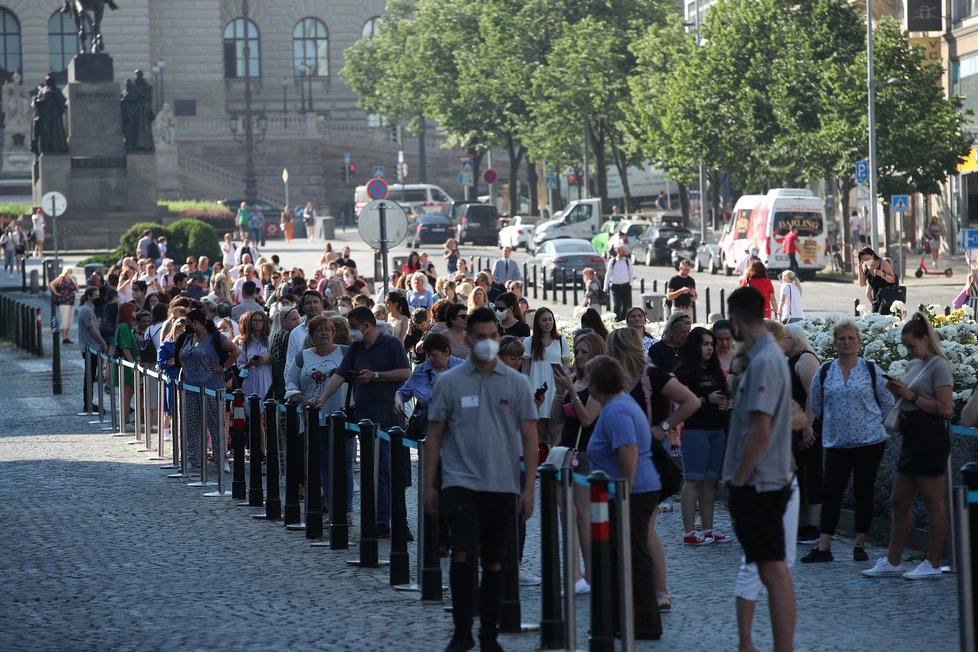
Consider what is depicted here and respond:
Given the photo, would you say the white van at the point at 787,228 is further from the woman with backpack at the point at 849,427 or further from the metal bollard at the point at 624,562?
the metal bollard at the point at 624,562

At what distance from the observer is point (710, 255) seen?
50688 millimetres

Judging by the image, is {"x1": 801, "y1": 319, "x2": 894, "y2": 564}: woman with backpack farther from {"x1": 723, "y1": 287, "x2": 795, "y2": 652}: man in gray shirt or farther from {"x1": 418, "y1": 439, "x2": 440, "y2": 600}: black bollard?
{"x1": 723, "y1": 287, "x2": 795, "y2": 652}: man in gray shirt

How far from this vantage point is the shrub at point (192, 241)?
48000mm

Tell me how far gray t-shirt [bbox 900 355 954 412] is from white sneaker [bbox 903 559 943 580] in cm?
91

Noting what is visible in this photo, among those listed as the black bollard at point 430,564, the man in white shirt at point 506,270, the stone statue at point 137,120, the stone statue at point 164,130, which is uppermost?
the stone statue at point 164,130

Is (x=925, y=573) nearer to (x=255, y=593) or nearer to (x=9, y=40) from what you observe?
(x=255, y=593)

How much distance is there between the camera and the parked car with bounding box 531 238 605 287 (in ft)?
142

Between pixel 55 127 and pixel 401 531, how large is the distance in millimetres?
43931

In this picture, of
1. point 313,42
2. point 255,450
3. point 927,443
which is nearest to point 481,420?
point 927,443

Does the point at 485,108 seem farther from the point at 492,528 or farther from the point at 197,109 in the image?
the point at 492,528

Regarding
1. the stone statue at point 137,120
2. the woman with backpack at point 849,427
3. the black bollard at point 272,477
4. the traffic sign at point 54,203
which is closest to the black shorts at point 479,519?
the woman with backpack at point 849,427

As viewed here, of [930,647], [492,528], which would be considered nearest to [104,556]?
[492,528]

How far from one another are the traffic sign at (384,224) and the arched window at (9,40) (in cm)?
8344

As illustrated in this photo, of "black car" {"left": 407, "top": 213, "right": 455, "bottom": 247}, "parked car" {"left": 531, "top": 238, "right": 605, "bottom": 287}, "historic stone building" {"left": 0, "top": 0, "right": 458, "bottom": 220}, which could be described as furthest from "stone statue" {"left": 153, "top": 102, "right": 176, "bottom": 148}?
"parked car" {"left": 531, "top": 238, "right": 605, "bottom": 287}
